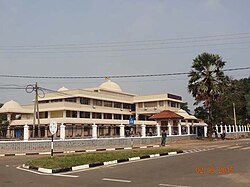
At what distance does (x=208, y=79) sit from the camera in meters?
36.2

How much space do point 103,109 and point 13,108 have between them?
16.0m

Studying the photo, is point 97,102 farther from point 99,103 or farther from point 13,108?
point 13,108

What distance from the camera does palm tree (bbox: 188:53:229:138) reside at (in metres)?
36.1

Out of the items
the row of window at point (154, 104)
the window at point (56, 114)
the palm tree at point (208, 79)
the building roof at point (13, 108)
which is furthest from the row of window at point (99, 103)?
the palm tree at point (208, 79)

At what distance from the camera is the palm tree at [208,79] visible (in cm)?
3609

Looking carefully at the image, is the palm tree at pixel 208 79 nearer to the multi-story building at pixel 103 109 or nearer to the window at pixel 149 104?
the multi-story building at pixel 103 109

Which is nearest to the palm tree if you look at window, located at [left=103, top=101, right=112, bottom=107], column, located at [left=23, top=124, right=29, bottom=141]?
column, located at [left=23, top=124, right=29, bottom=141]

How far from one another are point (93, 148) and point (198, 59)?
1687 cm

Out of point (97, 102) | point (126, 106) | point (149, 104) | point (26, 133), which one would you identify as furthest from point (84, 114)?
point (26, 133)

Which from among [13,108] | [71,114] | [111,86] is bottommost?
[71,114]

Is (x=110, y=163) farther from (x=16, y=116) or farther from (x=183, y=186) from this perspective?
(x=16, y=116)

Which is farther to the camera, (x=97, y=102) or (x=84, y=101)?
(x=97, y=102)

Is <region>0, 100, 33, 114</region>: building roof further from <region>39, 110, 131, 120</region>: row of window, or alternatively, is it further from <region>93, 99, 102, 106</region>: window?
<region>93, 99, 102, 106</region>: window

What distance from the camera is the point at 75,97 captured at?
57.8 meters
